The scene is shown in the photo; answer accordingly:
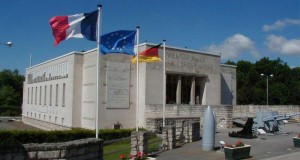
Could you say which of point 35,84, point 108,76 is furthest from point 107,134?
point 35,84

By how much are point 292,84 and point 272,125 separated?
207 feet

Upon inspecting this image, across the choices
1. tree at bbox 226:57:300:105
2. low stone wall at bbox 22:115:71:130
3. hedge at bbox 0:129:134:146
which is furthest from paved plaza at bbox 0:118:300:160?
tree at bbox 226:57:300:105

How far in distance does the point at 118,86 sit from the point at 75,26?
21.7m

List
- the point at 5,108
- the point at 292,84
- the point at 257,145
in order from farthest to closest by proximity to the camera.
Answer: the point at 292,84 → the point at 5,108 → the point at 257,145

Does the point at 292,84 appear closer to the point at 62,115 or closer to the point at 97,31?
the point at 62,115

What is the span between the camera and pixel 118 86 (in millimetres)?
38156

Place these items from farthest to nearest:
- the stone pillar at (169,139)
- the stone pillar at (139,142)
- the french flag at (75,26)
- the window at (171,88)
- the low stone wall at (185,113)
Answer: the window at (171,88)
the low stone wall at (185,113)
the stone pillar at (169,139)
the stone pillar at (139,142)
the french flag at (75,26)

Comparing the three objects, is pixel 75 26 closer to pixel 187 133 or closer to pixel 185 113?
pixel 187 133

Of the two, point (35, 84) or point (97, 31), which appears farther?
point (35, 84)

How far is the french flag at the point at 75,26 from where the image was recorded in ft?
53.5

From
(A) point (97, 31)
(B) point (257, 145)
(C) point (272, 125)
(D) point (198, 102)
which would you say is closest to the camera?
(A) point (97, 31)

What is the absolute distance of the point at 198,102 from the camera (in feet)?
147

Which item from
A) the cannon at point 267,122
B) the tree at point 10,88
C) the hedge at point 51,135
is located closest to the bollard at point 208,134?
the cannon at point 267,122

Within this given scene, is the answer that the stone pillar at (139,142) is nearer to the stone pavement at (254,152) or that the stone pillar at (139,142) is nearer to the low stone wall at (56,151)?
the stone pavement at (254,152)
